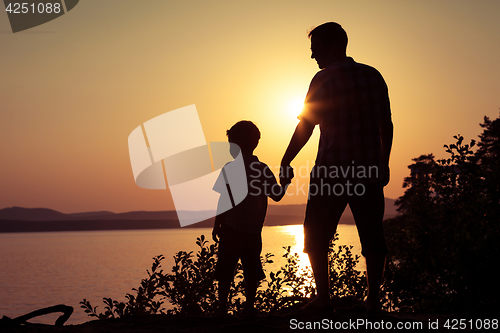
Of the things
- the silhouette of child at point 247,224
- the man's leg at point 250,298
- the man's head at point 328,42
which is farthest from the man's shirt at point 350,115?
the man's leg at point 250,298

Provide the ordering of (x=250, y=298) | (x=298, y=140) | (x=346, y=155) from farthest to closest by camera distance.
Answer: (x=250, y=298) < (x=298, y=140) < (x=346, y=155)

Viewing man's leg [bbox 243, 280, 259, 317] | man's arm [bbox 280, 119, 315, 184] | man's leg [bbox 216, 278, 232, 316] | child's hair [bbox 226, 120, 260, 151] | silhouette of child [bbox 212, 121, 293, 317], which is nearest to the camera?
man's arm [bbox 280, 119, 315, 184]

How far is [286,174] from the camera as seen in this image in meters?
3.85

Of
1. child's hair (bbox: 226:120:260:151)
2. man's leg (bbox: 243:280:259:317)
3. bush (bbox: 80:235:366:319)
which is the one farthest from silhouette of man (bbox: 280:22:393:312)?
bush (bbox: 80:235:366:319)

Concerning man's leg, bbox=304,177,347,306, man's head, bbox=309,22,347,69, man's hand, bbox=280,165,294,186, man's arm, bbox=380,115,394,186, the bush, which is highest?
man's head, bbox=309,22,347,69

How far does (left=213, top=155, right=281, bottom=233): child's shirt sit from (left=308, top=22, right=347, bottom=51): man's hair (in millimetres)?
1500

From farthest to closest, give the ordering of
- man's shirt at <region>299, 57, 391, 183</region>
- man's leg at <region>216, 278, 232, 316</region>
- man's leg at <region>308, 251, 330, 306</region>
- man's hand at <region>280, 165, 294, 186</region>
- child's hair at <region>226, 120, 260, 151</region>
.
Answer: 1. child's hair at <region>226, 120, 260, 151</region>
2. man's leg at <region>216, 278, 232, 316</region>
3. man's hand at <region>280, 165, 294, 186</region>
4. man's leg at <region>308, 251, 330, 306</region>
5. man's shirt at <region>299, 57, 391, 183</region>

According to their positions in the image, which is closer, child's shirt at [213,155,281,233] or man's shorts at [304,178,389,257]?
man's shorts at [304,178,389,257]

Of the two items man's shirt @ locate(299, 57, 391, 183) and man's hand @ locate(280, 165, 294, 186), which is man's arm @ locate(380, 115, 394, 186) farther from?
man's hand @ locate(280, 165, 294, 186)

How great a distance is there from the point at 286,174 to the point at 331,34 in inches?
51.8

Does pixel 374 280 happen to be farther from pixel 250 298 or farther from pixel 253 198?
pixel 253 198

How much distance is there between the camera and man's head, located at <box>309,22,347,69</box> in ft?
11.9

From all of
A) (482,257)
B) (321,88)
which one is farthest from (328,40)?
(482,257)

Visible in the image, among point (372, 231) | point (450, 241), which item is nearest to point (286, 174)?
point (372, 231)
